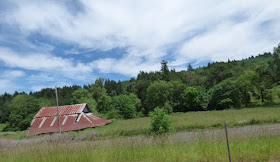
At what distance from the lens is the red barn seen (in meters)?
34.0

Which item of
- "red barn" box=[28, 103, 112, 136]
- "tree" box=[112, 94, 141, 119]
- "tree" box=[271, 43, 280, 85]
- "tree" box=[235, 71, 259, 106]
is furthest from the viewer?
"tree" box=[112, 94, 141, 119]

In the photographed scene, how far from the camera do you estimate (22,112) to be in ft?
188

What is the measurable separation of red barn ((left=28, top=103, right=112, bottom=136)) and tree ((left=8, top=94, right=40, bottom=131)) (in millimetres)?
23998

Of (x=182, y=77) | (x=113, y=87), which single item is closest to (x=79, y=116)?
(x=182, y=77)

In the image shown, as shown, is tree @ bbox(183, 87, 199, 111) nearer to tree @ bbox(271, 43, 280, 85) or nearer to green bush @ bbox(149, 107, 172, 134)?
tree @ bbox(271, 43, 280, 85)

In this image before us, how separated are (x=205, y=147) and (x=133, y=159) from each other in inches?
98.8

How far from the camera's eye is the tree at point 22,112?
183ft

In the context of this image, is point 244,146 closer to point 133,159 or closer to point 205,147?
point 205,147

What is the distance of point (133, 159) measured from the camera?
5082mm

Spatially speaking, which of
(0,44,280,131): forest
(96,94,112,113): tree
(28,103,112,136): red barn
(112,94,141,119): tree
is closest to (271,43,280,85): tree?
(0,44,280,131): forest

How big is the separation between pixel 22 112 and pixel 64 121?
33.4 metres

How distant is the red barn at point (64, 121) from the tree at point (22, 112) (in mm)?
23998

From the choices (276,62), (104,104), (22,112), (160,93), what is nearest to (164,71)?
(160,93)

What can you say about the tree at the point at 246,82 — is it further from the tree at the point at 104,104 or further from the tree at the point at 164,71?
the tree at the point at 104,104
